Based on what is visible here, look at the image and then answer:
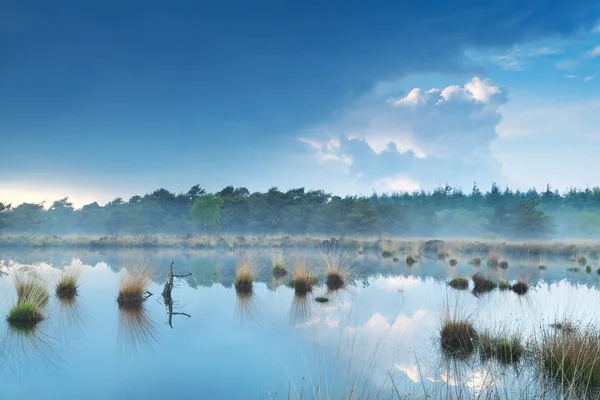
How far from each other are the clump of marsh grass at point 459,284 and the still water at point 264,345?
1.91ft

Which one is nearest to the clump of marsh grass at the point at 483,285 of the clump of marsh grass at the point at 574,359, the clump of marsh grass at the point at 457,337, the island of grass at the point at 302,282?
the island of grass at the point at 302,282

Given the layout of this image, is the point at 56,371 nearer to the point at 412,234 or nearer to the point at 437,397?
the point at 437,397

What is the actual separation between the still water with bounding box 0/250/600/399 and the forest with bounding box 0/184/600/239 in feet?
126

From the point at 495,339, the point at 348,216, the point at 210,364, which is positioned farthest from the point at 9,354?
the point at 348,216

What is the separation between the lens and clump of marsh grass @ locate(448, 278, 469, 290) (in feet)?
44.6

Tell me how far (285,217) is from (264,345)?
4893 cm

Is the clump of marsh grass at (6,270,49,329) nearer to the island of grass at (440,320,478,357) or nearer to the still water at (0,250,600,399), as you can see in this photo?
the still water at (0,250,600,399)

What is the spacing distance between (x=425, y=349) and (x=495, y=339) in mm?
1010

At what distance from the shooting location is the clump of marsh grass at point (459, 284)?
13600 mm

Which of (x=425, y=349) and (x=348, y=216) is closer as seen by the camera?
(x=425, y=349)

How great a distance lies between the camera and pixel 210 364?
21.2ft

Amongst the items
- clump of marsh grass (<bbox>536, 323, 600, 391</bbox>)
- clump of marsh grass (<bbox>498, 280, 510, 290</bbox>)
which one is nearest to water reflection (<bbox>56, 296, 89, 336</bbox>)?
clump of marsh grass (<bbox>536, 323, 600, 391</bbox>)

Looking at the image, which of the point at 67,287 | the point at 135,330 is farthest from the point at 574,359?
the point at 67,287

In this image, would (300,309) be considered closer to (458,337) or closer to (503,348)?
(458,337)
